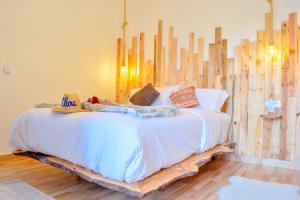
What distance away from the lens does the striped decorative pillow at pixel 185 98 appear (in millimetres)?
3244

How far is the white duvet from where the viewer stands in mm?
1668

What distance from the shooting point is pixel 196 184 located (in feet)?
8.07

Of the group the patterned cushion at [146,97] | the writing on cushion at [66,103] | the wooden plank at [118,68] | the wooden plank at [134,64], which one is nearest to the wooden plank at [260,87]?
the patterned cushion at [146,97]

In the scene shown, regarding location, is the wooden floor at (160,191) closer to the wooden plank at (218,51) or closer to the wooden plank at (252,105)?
the wooden plank at (252,105)

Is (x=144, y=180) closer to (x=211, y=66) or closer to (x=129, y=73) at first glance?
(x=211, y=66)

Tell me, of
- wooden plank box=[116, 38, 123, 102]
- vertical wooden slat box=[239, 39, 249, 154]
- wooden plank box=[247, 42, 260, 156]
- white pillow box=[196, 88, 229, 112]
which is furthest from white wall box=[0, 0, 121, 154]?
wooden plank box=[247, 42, 260, 156]

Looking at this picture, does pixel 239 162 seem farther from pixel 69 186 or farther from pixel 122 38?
pixel 122 38

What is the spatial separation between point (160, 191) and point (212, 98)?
61.4 inches

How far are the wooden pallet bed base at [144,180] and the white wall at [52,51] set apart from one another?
120 cm

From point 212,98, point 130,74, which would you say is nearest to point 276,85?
point 212,98

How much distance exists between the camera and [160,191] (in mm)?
2248

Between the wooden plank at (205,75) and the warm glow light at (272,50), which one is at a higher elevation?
Result: the warm glow light at (272,50)

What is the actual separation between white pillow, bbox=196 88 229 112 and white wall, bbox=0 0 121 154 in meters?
2.10

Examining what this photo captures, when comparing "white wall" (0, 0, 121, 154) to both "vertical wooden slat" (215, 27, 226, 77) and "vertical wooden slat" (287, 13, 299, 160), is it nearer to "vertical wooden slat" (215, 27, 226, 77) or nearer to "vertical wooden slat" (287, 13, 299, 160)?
"vertical wooden slat" (215, 27, 226, 77)
